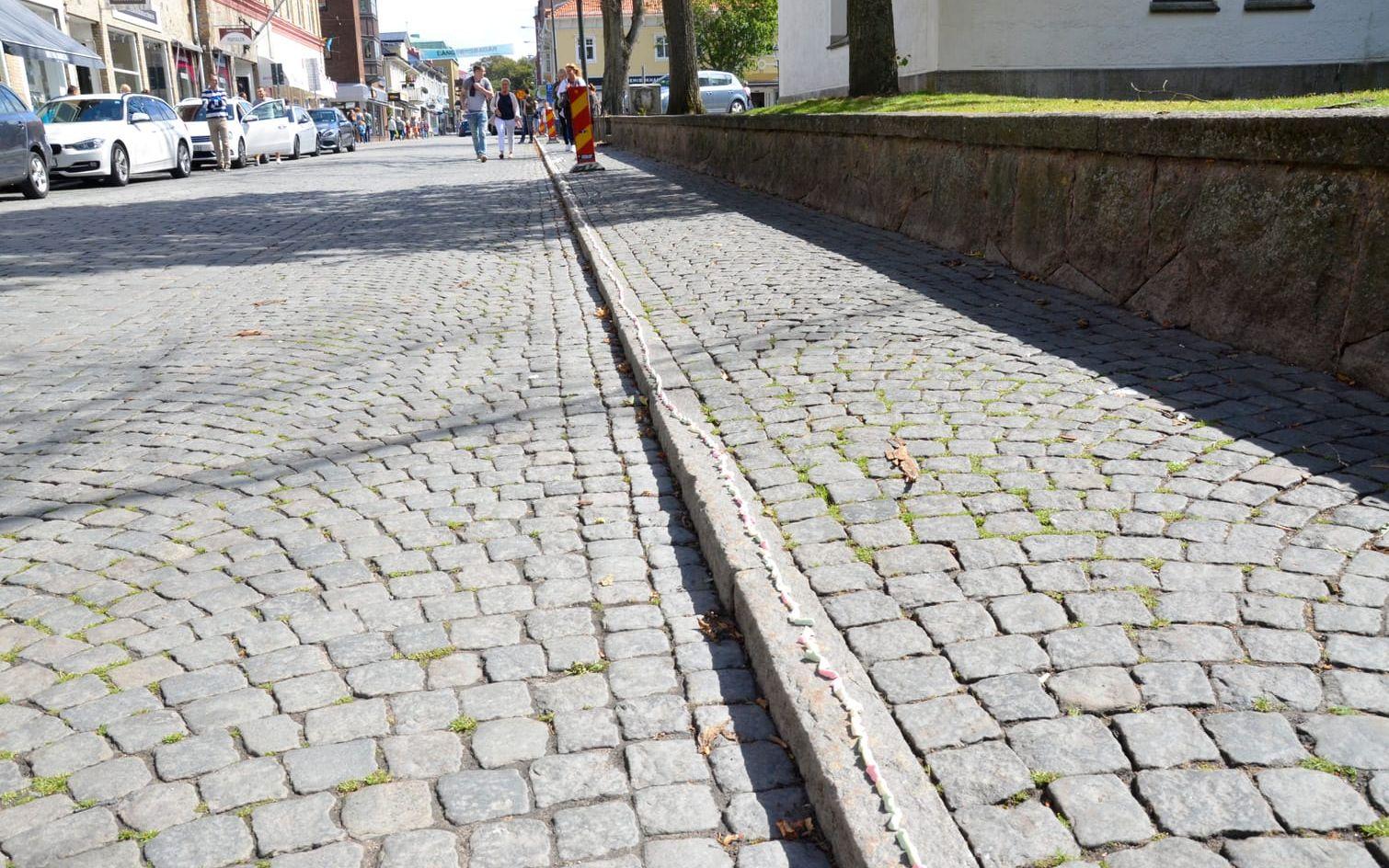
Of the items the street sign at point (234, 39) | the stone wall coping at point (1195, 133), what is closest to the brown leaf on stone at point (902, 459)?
the stone wall coping at point (1195, 133)

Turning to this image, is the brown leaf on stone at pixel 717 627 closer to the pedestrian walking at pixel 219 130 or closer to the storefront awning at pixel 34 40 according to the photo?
the pedestrian walking at pixel 219 130

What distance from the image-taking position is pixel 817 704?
2766 millimetres

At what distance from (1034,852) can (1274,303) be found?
3.99 metres

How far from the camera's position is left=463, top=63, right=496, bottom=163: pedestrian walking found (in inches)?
1068

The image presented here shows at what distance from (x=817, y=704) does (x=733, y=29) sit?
71.2m

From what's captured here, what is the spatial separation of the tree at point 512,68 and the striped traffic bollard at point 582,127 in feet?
454

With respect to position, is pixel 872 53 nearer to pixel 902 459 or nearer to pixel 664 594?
pixel 902 459

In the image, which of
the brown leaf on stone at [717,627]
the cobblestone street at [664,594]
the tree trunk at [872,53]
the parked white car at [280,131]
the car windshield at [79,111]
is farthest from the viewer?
the parked white car at [280,131]

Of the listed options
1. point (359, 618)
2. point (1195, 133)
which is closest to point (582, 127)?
point (1195, 133)

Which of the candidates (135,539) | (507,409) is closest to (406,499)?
(135,539)

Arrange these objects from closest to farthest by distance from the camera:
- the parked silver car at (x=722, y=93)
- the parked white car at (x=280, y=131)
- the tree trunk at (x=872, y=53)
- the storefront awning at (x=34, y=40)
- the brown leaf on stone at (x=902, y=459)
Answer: the brown leaf on stone at (x=902, y=459) → the tree trunk at (x=872, y=53) → the storefront awning at (x=34, y=40) → the parked white car at (x=280, y=131) → the parked silver car at (x=722, y=93)

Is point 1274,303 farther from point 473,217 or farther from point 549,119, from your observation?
point 549,119

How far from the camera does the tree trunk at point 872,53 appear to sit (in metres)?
14.2

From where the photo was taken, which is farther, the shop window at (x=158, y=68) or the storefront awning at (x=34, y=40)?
the shop window at (x=158, y=68)
